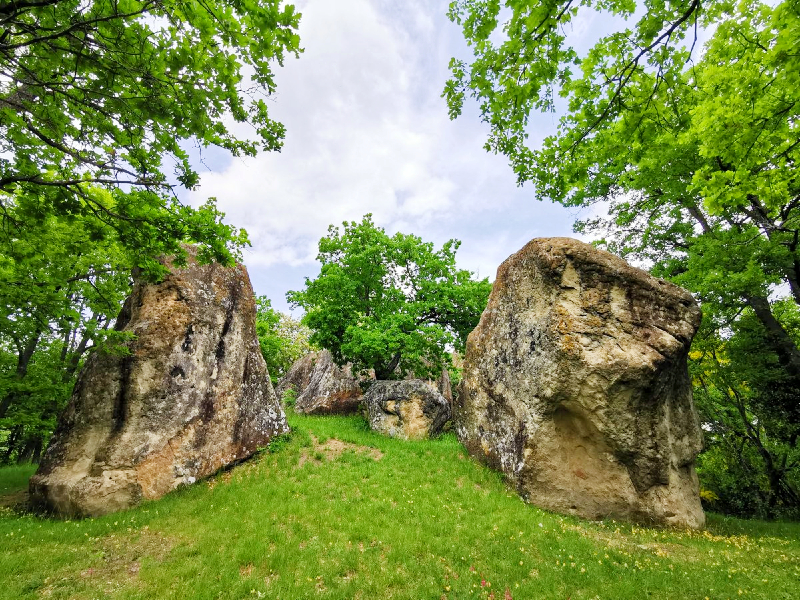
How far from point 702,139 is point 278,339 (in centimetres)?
3008

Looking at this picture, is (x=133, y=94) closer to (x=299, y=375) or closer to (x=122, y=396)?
(x=122, y=396)

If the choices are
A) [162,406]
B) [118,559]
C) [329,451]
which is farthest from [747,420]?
[162,406]

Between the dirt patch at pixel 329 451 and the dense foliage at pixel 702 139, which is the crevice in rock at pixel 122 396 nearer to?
the dirt patch at pixel 329 451

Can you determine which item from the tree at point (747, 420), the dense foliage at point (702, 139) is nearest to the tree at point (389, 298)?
the dense foliage at point (702, 139)

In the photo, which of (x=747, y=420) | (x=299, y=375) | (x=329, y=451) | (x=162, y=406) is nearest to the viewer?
(x=162, y=406)

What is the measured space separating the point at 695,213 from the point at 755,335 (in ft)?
18.5

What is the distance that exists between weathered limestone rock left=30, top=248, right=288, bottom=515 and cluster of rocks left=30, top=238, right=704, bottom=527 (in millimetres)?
37

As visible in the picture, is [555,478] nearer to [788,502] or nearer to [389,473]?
[389,473]

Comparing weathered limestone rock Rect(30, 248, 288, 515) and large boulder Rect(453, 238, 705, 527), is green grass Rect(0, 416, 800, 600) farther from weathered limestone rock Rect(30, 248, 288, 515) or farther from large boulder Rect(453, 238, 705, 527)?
large boulder Rect(453, 238, 705, 527)

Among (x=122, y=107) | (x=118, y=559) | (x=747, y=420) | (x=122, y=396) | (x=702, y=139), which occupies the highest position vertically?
(x=702, y=139)

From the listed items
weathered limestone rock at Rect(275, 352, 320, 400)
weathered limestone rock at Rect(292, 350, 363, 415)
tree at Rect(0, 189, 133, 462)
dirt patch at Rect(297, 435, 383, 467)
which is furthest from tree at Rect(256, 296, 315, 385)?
tree at Rect(0, 189, 133, 462)

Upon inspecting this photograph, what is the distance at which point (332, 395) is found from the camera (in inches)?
957

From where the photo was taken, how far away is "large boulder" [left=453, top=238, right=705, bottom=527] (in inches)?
408

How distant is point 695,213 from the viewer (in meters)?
16.0
